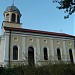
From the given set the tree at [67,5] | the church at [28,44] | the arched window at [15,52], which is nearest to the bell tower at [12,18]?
the church at [28,44]

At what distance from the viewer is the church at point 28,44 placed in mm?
29606

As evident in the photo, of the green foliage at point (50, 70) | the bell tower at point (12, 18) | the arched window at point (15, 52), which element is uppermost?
the bell tower at point (12, 18)

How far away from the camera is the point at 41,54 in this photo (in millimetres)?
31859

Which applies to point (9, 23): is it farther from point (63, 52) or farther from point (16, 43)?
point (63, 52)

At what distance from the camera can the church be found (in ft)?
97.1

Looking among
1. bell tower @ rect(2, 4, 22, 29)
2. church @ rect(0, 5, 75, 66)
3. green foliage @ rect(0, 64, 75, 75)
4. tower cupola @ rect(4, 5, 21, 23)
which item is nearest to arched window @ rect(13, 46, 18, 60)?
church @ rect(0, 5, 75, 66)

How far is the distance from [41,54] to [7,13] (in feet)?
39.4

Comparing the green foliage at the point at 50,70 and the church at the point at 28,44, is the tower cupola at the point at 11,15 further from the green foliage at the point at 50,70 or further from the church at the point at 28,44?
the green foliage at the point at 50,70

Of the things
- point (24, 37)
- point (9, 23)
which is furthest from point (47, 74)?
point (9, 23)

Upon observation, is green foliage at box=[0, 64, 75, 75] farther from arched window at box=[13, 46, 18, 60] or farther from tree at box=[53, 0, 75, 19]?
arched window at box=[13, 46, 18, 60]

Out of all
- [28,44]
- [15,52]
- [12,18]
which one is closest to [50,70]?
[15,52]

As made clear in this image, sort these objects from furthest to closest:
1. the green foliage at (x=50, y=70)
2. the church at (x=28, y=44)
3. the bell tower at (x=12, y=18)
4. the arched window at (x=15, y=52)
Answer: the bell tower at (x=12, y=18)
the arched window at (x=15, y=52)
the church at (x=28, y=44)
the green foliage at (x=50, y=70)

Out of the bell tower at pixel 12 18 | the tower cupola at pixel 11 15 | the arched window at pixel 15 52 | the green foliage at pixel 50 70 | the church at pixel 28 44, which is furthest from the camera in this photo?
the tower cupola at pixel 11 15

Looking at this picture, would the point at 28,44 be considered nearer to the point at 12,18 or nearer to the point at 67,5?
the point at 12,18
